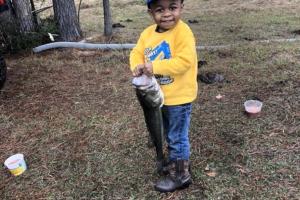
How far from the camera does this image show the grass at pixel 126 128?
3352 mm

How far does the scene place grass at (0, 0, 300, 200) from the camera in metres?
3.35

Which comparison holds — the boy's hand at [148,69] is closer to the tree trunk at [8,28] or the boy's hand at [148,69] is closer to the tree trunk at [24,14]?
the tree trunk at [8,28]

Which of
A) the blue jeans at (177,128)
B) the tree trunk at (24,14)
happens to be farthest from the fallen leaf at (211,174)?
the tree trunk at (24,14)

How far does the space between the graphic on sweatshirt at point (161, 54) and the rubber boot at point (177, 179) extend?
2.40 ft

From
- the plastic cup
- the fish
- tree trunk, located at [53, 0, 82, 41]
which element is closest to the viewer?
the fish

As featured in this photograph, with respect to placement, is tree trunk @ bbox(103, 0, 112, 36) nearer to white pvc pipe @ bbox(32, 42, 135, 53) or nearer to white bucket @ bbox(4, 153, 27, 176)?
white pvc pipe @ bbox(32, 42, 135, 53)

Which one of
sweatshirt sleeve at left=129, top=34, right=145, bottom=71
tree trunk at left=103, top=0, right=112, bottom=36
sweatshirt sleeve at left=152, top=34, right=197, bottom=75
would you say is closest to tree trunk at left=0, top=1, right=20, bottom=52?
tree trunk at left=103, top=0, right=112, bottom=36

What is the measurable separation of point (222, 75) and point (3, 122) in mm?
2904

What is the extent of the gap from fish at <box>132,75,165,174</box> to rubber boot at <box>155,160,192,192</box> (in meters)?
0.24

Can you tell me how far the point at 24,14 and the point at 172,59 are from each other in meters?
5.57

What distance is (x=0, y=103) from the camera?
17.1 ft

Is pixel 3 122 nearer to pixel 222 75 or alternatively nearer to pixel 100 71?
pixel 100 71

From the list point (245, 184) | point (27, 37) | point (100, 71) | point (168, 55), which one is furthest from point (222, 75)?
point (27, 37)

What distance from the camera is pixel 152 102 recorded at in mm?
2709
